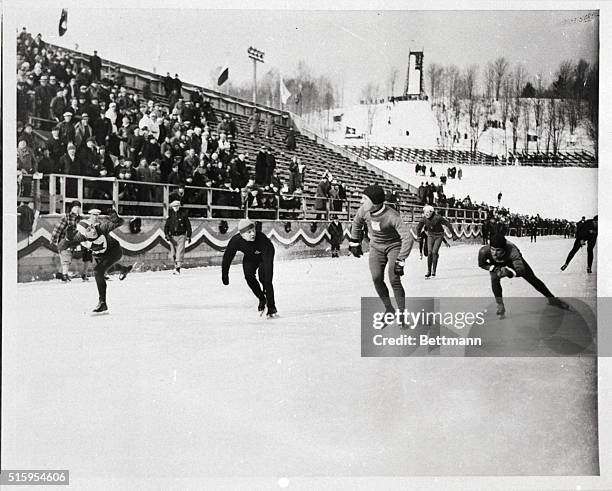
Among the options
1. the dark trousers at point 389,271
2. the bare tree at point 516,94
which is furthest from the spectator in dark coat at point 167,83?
the bare tree at point 516,94

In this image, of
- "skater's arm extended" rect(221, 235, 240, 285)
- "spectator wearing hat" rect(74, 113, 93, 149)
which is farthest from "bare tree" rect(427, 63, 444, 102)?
"spectator wearing hat" rect(74, 113, 93, 149)

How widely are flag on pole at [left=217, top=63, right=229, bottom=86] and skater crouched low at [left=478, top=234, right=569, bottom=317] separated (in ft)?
5.78

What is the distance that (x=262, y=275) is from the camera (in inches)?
122

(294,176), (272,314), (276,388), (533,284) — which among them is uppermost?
(294,176)

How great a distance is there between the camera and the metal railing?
3.02 meters

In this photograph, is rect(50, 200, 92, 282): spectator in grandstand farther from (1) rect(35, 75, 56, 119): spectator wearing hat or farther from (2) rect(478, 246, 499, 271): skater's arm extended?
(2) rect(478, 246, 499, 271): skater's arm extended

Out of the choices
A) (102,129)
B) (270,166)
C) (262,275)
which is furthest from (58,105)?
(262,275)

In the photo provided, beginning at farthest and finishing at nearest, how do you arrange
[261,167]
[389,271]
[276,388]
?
[261,167]
[389,271]
[276,388]

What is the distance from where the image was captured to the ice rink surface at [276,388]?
2.92 m

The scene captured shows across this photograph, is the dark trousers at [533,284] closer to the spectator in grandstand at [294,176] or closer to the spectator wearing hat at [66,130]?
the spectator in grandstand at [294,176]

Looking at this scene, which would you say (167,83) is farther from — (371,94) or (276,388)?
(276,388)

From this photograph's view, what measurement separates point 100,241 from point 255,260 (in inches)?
34.7

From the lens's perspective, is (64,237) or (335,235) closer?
(64,237)

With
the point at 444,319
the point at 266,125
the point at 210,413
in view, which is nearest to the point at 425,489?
the point at 444,319
